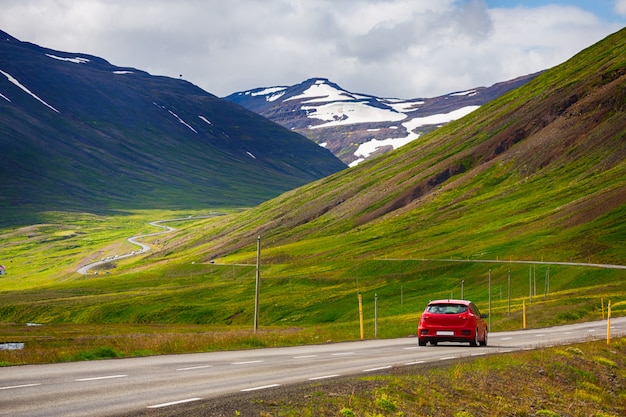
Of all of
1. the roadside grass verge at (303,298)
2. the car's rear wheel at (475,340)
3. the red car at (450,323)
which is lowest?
the roadside grass verge at (303,298)

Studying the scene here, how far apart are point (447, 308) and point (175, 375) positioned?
1821cm

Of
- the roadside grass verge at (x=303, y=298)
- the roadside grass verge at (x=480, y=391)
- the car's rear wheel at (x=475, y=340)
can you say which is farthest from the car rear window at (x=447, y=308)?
the roadside grass verge at (x=303, y=298)

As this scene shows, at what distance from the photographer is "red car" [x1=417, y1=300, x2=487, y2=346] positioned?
40125 mm

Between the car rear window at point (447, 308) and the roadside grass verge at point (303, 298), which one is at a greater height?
the car rear window at point (447, 308)

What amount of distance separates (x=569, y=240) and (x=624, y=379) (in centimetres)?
10958

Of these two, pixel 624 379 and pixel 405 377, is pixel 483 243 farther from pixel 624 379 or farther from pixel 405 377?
pixel 405 377

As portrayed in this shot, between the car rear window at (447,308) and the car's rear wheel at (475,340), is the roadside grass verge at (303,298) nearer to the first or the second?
the car's rear wheel at (475,340)

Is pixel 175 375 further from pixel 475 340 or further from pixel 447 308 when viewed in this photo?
pixel 475 340

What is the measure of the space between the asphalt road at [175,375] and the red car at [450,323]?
69 cm

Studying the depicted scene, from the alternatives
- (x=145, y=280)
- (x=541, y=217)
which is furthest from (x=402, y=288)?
(x=145, y=280)

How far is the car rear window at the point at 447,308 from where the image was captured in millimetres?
40000

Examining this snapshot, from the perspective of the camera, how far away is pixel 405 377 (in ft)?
84.3

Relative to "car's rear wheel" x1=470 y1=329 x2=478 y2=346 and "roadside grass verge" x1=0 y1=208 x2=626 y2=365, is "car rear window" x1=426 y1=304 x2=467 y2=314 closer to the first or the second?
"car's rear wheel" x1=470 y1=329 x2=478 y2=346

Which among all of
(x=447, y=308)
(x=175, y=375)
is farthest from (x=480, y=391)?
(x=447, y=308)
